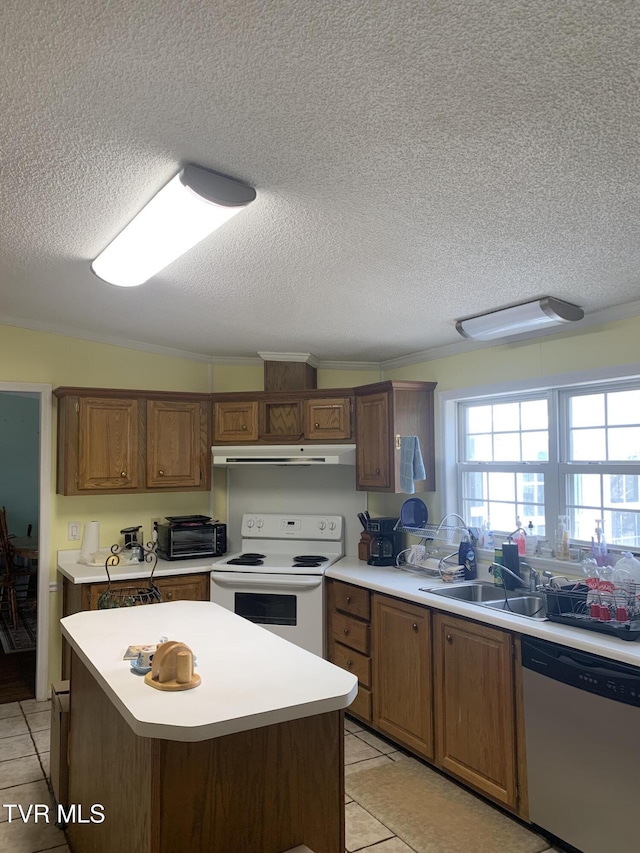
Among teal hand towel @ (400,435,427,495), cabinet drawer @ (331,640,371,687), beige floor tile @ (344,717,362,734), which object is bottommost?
beige floor tile @ (344,717,362,734)

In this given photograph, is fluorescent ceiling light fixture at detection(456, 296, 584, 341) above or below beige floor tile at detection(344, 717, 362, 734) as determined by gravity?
above

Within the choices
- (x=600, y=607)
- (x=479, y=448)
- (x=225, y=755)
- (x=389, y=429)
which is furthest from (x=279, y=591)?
(x=225, y=755)

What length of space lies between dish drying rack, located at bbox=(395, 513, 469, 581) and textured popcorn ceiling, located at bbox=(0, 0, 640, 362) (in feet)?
5.08

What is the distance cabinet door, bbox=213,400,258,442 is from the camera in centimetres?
436

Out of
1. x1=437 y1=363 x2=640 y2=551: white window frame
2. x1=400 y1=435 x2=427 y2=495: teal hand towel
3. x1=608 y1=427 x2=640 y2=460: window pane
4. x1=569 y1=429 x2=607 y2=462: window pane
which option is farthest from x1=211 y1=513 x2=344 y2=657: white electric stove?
x1=608 y1=427 x2=640 y2=460: window pane

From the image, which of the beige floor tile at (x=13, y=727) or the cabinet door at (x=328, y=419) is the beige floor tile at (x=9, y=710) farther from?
the cabinet door at (x=328, y=419)

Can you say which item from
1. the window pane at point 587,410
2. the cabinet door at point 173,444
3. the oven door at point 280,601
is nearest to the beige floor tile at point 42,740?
the oven door at point 280,601

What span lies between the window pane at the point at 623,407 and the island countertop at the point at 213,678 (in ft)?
6.60

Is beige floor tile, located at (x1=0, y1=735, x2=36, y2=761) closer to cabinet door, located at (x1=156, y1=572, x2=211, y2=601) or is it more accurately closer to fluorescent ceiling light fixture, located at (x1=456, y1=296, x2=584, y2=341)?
cabinet door, located at (x1=156, y1=572, x2=211, y2=601)

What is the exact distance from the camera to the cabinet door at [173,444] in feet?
13.9

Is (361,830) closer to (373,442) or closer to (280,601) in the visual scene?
(280,601)

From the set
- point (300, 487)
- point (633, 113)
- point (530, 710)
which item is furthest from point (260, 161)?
point (300, 487)

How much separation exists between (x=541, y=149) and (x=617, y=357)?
1.68 meters

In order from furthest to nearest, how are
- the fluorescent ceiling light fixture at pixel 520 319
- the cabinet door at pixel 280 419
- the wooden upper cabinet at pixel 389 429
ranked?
the cabinet door at pixel 280 419 → the wooden upper cabinet at pixel 389 429 → the fluorescent ceiling light fixture at pixel 520 319
